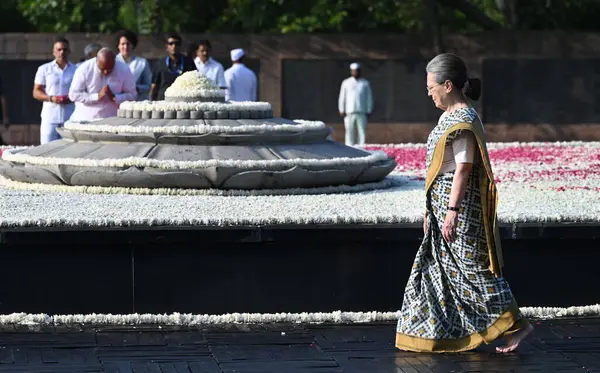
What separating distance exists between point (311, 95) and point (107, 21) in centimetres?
611

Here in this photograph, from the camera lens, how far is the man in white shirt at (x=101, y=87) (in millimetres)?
12492

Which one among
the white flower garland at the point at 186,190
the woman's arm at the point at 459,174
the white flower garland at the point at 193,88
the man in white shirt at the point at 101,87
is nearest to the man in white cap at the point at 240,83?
the man in white shirt at the point at 101,87

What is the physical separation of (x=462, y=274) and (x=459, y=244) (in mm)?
153

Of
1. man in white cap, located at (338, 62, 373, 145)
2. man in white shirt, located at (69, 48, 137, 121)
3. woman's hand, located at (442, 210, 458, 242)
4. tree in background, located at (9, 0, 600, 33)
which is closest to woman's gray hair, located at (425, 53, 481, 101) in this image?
woman's hand, located at (442, 210, 458, 242)

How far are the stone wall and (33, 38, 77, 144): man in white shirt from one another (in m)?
9.73

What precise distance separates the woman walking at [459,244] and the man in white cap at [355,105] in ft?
A: 51.8

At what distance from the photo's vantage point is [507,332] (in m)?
6.90

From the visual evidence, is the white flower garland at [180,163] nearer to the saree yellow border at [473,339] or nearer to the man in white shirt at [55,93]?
the saree yellow border at [473,339]

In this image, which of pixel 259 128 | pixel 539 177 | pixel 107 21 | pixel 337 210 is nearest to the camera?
pixel 337 210

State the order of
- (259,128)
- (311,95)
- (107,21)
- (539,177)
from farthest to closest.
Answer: (107,21)
(311,95)
(539,177)
(259,128)

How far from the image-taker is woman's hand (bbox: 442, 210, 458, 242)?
683 centimetres

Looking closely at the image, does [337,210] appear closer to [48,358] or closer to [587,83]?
[48,358]

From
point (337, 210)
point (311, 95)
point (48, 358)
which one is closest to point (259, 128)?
point (337, 210)

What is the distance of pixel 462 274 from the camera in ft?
22.7
